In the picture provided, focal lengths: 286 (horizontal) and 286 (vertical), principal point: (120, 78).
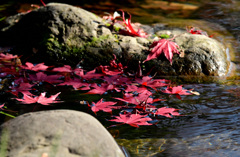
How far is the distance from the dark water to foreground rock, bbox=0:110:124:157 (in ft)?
1.45

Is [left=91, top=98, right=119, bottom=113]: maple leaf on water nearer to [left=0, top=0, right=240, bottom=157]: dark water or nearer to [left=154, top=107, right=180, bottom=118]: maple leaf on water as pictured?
[left=0, top=0, right=240, bottom=157]: dark water

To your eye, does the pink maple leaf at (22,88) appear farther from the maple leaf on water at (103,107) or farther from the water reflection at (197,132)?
the water reflection at (197,132)

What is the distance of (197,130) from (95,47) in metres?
1.71

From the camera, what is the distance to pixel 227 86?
9.30 ft

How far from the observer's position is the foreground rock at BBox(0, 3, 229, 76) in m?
3.15

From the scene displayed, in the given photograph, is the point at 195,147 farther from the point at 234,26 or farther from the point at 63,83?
the point at 234,26

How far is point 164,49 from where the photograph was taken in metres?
3.07

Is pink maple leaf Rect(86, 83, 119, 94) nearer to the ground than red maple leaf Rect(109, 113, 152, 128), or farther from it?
farther from it

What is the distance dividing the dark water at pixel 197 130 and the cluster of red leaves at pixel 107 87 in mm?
95

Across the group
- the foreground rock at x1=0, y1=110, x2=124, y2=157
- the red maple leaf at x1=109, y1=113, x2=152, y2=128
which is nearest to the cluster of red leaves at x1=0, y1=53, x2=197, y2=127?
the red maple leaf at x1=109, y1=113, x2=152, y2=128

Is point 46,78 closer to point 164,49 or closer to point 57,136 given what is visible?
point 164,49

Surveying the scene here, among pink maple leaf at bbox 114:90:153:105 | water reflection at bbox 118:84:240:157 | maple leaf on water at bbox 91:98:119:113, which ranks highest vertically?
pink maple leaf at bbox 114:90:153:105

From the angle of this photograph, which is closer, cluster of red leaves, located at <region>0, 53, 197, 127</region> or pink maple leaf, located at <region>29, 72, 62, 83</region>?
cluster of red leaves, located at <region>0, 53, 197, 127</region>

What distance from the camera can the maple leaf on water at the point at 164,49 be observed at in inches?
120
